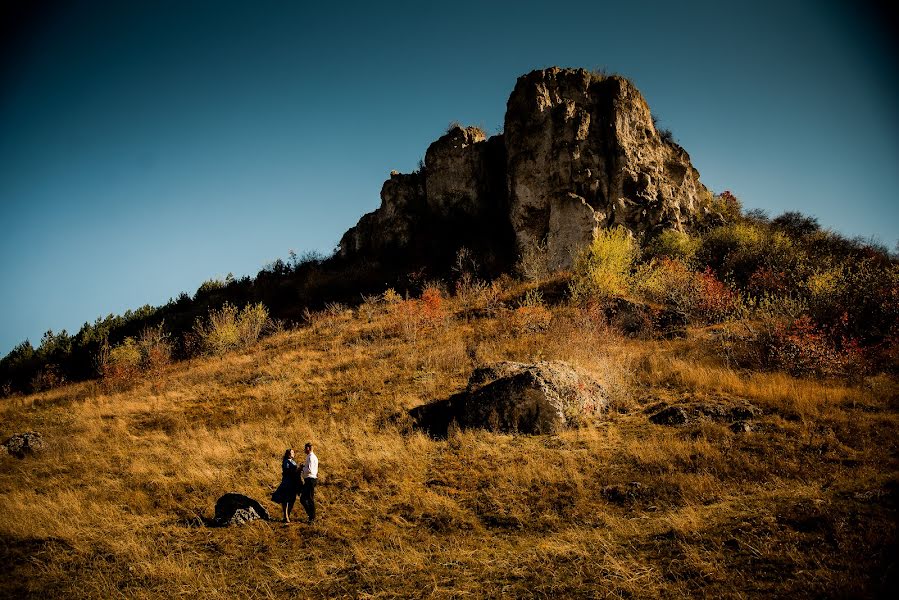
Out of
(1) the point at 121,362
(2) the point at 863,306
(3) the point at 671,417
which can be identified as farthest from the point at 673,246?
(1) the point at 121,362

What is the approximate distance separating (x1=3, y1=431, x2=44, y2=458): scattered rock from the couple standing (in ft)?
41.3

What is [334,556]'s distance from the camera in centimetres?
696

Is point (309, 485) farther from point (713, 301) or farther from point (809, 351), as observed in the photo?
point (713, 301)

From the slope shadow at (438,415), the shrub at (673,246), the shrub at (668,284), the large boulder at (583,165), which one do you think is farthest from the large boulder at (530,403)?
the shrub at (673,246)

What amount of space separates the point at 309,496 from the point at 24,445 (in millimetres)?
13848

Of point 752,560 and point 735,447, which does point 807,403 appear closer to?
point 735,447

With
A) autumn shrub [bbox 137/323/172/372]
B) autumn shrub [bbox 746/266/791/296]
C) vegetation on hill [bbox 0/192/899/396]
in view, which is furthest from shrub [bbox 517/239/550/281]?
autumn shrub [bbox 137/323/172/372]

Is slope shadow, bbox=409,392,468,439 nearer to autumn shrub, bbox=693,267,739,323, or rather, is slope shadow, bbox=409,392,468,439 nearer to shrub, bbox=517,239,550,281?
autumn shrub, bbox=693,267,739,323

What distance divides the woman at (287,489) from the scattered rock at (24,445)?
12597 millimetres

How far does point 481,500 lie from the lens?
8352 millimetres

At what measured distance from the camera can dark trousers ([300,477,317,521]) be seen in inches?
329

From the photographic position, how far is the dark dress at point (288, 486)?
8453mm

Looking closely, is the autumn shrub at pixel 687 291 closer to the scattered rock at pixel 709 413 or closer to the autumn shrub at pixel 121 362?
the scattered rock at pixel 709 413

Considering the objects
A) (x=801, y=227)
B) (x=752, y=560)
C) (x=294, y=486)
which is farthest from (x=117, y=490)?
(x=801, y=227)
